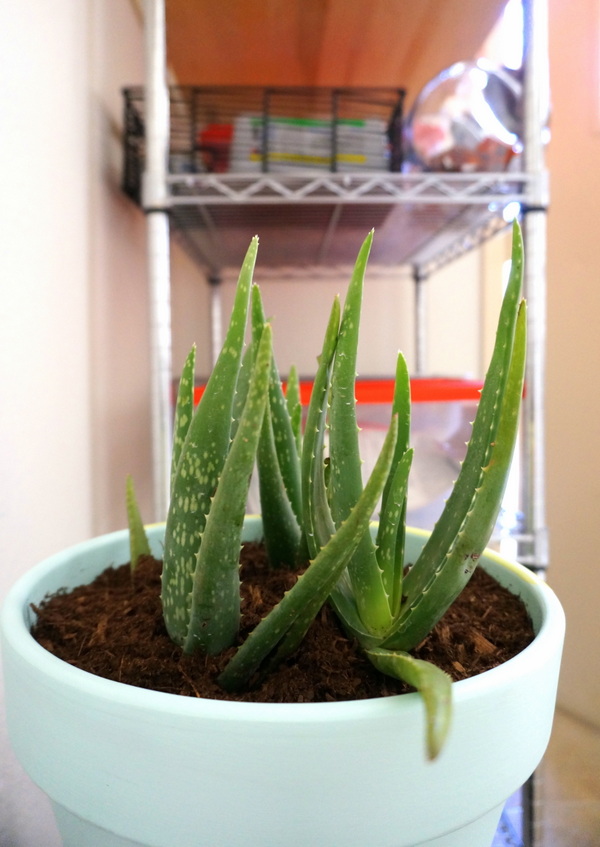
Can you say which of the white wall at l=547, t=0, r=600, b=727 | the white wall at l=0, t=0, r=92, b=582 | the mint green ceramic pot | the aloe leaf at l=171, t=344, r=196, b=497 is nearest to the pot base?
the mint green ceramic pot

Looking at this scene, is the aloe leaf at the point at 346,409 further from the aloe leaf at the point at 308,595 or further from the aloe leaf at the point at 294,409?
the aloe leaf at the point at 294,409

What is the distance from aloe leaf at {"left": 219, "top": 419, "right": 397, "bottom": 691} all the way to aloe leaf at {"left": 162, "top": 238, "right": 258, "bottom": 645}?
0.10 ft

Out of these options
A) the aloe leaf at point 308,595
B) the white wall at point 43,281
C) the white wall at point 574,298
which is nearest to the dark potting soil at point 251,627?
the aloe leaf at point 308,595

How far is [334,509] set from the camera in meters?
0.19

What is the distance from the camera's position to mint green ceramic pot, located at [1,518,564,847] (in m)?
0.15

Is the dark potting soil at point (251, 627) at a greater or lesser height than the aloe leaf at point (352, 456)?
lesser

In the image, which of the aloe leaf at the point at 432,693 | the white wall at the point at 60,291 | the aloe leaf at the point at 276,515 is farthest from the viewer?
the white wall at the point at 60,291

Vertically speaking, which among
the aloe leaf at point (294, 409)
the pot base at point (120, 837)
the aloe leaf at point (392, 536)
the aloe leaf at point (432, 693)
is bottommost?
the pot base at point (120, 837)

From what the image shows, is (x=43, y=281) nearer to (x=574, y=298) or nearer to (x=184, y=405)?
(x=184, y=405)

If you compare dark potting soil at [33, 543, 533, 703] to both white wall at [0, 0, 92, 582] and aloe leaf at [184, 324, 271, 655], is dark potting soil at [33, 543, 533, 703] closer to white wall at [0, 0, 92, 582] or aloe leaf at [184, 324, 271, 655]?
aloe leaf at [184, 324, 271, 655]

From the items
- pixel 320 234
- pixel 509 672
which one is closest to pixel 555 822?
pixel 509 672

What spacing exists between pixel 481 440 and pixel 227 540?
0.08m

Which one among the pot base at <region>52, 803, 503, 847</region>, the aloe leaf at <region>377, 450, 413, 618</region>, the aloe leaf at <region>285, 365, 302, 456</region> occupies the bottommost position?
the pot base at <region>52, 803, 503, 847</region>

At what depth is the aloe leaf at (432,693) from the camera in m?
0.13
